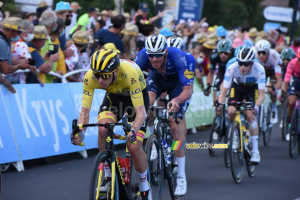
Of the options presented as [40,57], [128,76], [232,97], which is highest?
[128,76]

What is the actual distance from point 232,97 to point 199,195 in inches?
105

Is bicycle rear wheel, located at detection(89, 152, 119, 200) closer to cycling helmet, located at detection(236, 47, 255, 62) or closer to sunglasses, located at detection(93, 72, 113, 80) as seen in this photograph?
sunglasses, located at detection(93, 72, 113, 80)

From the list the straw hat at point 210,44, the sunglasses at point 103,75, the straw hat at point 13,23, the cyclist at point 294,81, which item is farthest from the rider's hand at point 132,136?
the straw hat at point 210,44

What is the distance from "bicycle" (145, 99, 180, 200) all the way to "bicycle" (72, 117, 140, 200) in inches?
22.1

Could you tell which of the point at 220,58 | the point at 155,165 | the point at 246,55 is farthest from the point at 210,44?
the point at 155,165

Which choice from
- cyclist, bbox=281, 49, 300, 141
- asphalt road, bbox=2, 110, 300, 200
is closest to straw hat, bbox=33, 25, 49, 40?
asphalt road, bbox=2, 110, 300, 200

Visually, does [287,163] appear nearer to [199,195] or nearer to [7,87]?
[199,195]

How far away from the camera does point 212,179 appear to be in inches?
340

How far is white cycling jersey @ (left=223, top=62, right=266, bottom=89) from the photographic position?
29.9ft

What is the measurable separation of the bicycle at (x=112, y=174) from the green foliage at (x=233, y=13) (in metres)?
31.8

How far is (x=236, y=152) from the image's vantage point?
850 cm

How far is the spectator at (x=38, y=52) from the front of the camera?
937 cm

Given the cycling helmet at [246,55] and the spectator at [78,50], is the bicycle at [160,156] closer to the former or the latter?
the cycling helmet at [246,55]

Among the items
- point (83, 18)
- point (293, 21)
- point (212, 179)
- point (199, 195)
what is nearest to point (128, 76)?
point (199, 195)
